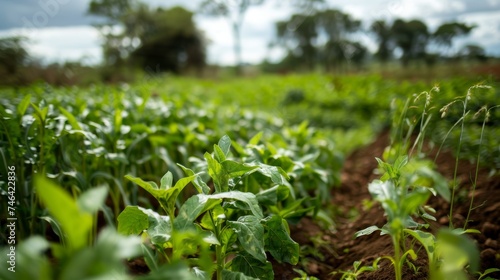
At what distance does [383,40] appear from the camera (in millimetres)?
5762

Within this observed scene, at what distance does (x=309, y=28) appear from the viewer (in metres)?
11.5

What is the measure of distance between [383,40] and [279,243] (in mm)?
5244

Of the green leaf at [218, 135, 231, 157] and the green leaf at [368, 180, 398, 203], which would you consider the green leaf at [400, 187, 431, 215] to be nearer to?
the green leaf at [368, 180, 398, 203]

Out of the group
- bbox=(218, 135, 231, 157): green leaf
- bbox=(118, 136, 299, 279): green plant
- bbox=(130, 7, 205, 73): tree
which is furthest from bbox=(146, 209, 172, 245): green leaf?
bbox=(130, 7, 205, 73): tree

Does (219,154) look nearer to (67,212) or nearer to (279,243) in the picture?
(279,243)

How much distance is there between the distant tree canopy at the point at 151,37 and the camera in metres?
12.7

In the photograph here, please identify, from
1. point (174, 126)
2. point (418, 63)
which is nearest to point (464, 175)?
point (174, 126)

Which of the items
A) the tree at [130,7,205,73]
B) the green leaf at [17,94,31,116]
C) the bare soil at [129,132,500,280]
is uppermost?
the tree at [130,7,205,73]

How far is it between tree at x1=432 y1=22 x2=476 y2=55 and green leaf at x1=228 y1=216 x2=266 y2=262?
3.69m

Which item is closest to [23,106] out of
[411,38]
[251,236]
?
[251,236]

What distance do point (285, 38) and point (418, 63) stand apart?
8934mm

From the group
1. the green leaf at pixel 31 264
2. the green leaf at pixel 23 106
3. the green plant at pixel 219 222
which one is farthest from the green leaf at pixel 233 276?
the green leaf at pixel 23 106

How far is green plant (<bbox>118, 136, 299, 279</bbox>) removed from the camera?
1047 mm

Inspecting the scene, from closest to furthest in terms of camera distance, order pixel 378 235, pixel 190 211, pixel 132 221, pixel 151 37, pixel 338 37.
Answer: pixel 190 211
pixel 132 221
pixel 378 235
pixel 338 37
pixel 151 37
